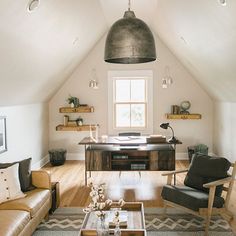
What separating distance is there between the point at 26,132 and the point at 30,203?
2.90 metres

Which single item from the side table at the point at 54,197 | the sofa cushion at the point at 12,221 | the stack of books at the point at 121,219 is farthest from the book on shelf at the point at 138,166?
the sofa cushion at the point at 12,221

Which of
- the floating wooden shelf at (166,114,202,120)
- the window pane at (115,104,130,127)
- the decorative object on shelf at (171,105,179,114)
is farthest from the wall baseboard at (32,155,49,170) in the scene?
the decorative object on shelf at (171,105,179,114)

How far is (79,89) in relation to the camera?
7.57m

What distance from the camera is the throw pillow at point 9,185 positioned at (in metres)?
3.47

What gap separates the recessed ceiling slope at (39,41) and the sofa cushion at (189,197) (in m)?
2.54

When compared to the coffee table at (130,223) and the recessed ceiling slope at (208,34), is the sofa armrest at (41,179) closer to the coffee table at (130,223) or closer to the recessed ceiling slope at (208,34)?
the coffee table at (130,223)

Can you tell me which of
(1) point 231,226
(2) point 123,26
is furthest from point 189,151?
(2) point 123,26

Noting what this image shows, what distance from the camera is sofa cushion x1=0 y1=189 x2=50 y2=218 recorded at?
3309 mm

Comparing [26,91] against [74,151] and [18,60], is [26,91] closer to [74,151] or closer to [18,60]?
[18,60]

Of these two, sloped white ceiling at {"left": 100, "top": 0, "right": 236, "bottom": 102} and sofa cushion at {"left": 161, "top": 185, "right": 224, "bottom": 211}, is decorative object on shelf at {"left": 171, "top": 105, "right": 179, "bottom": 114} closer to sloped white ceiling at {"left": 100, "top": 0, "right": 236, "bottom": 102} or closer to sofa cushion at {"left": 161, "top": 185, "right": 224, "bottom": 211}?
sloped white ceiling at {"left": 100, "top": 0, "right": 236, "bottom": 102}

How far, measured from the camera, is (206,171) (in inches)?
157

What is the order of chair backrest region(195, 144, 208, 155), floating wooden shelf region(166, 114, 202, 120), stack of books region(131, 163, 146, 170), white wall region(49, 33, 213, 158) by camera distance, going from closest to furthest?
stack of books region(131, 163, 146, 170), chair backrest region(195, 144, 208, 155), floating wooden shelf region(166, 114, 202, 120), white wall region(49, 33, 213, 158)

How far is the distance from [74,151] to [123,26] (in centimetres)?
595

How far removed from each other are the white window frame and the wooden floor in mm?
1188
